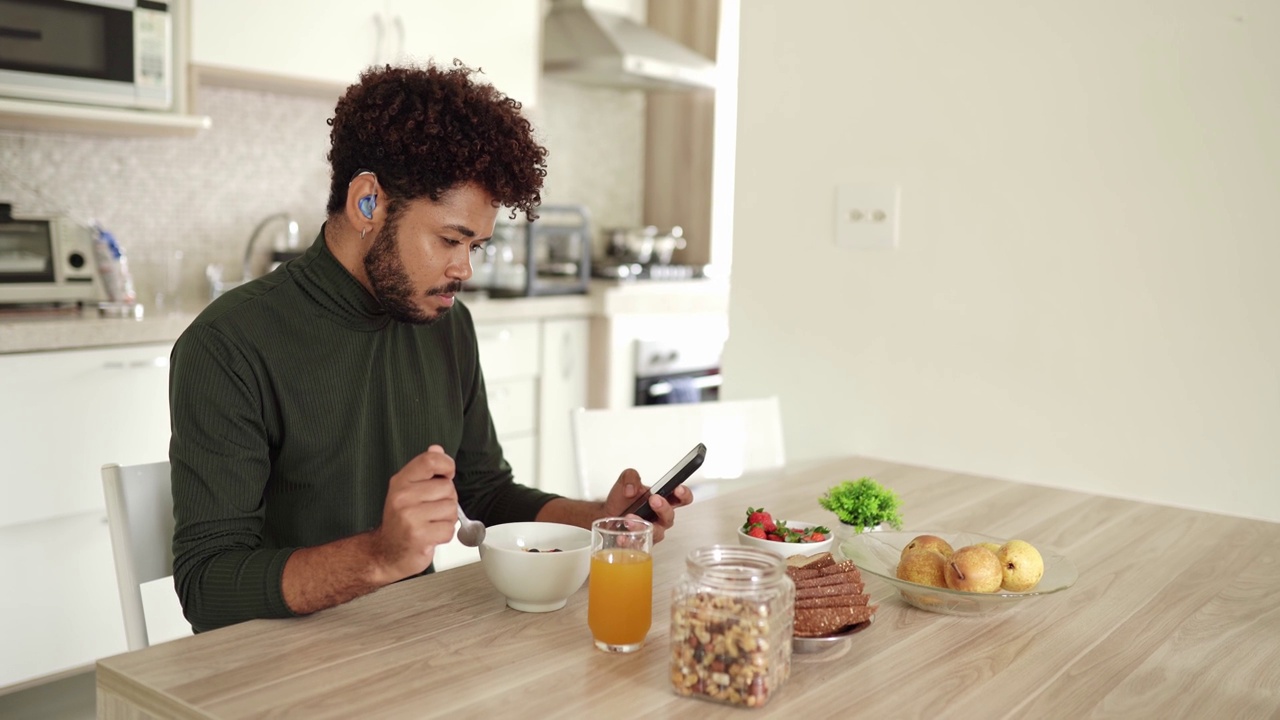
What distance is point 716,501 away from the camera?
62.6 inches

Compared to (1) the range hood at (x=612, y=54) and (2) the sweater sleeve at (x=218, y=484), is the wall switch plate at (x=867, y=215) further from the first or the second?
(1) the range hood at (x=612, y=54)

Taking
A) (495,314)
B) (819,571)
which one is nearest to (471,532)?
(819,571)

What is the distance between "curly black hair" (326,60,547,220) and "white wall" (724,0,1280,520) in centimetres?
86

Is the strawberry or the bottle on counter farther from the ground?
the bottle on counter

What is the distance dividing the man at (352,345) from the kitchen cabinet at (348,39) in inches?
64.5

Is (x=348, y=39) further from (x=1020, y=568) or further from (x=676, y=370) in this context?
(x=1020, y=568)

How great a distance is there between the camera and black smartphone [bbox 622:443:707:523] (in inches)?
47.2

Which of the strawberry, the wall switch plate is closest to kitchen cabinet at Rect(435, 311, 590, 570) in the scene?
the wall switch plate

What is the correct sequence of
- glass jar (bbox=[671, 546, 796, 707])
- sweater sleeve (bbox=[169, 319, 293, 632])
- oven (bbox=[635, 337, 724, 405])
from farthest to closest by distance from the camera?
oven (bbox=[635, 337, 724, 405]), sweater sleeve (bbox=[169, 319, 293, 632]), glass jar (bbox=[671, 546, 796, 707])

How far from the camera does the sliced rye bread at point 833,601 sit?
3.32 ft

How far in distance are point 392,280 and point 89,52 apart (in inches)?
65.6

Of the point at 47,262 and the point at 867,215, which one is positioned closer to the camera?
the point at 867,215

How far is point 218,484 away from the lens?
3.86 ft

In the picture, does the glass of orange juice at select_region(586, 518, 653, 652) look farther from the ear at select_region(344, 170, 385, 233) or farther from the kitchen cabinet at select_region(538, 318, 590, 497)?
the kitchen cabinet at select_region(538, 318, 590, 497)
